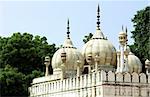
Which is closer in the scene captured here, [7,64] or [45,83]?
[45,83]

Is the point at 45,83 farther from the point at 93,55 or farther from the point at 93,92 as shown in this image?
the point at 93,92

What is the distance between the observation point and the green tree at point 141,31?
34000 mm

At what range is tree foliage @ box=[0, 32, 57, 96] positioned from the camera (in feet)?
102

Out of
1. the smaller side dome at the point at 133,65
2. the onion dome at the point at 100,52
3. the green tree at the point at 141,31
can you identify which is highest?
the green tree at the point at 141,31

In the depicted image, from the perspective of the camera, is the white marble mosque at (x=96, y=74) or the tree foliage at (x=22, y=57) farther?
the tree foliage at (x=22, y=57)

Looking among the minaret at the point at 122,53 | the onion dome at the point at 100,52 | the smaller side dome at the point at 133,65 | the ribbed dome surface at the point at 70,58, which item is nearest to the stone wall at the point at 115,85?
the minaret at the point at 122,53

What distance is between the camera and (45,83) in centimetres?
2466

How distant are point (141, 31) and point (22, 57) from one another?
27.6 ft

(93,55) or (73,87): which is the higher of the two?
(93,55)

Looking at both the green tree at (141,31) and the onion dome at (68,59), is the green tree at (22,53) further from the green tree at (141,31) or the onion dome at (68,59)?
the onion dome at (68,59)

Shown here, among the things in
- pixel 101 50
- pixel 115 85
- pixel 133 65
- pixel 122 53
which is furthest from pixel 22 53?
pixel 115 85

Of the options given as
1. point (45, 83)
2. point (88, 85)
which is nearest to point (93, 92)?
point (88, 85)

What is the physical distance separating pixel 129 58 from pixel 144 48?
8486 mm

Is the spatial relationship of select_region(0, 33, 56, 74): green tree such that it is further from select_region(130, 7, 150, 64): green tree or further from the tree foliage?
select_region(130, 7, 150, 64): green tree
